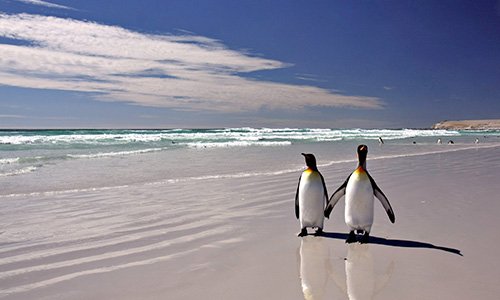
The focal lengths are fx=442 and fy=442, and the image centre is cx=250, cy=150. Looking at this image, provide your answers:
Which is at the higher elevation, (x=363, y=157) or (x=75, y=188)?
(x=363, y=157)

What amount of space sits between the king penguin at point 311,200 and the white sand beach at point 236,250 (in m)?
→ 0.21

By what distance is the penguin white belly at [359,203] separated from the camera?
15.7ft

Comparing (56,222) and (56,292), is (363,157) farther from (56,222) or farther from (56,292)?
(56,222)

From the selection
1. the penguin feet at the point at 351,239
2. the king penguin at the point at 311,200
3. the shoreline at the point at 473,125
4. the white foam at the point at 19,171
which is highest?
the shoreline at the point at 473,125

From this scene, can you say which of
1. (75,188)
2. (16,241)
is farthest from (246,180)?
(16,241)

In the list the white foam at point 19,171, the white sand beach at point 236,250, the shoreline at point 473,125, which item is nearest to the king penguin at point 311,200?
the white sand beach at point 236,250

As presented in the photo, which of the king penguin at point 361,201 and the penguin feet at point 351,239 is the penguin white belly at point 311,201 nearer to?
the king penguin at point 361,201

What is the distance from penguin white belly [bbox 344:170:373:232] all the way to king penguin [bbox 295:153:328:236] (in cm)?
33

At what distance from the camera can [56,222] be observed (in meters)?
5.78

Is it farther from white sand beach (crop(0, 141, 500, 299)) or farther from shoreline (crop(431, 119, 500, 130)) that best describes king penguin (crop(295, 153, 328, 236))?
shoreline (crop(431, 119, 500, 130))

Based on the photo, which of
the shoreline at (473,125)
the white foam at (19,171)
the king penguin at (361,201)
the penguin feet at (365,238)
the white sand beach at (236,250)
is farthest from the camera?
the shoreline at (473,125)

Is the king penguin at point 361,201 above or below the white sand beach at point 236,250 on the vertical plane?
above

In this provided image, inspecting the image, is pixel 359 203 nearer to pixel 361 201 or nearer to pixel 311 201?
pixel 361 201

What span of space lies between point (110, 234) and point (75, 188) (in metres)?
4.39
